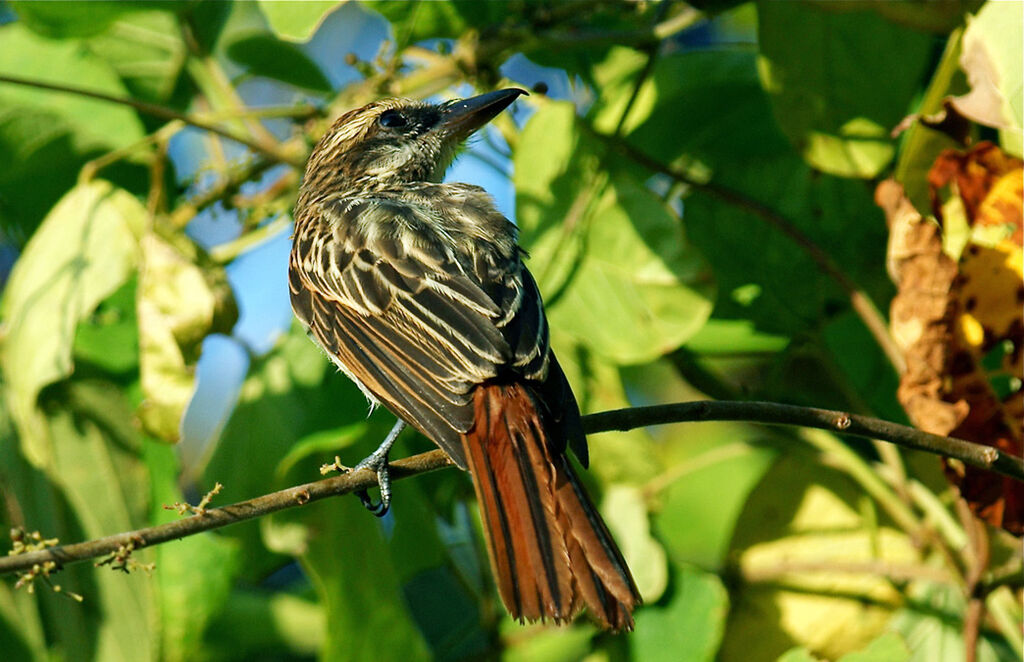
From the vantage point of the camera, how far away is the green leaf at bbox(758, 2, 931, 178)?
2.84 m

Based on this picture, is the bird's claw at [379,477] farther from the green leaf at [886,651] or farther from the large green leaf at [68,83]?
the large green leaf at [68,83]

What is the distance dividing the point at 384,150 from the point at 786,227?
1.62 metres

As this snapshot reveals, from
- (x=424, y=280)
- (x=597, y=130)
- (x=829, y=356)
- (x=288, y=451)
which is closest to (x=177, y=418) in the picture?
(x=288, y=451)

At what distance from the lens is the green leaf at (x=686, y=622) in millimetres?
2826

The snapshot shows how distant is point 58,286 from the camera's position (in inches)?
118

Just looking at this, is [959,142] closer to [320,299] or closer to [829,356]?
[829,356]

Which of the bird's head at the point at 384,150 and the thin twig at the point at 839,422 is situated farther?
the bird's head at the point at 384,150

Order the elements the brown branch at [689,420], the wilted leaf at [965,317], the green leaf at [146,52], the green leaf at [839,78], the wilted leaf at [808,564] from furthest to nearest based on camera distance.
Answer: the green leaf at [146,52] < the wilted leaf at [808,564] < the green leaf at [839,78] < the wilted leaf at [965,317] < the brown branch at [689,420]

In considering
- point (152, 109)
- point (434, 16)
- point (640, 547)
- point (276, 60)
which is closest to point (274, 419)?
point (152, 109)

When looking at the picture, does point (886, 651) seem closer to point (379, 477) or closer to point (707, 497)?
point (707, 497)

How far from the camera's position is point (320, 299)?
3055 mm

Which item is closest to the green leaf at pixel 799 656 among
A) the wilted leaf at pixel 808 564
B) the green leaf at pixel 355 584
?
the wilted leaf at pixel 808 564

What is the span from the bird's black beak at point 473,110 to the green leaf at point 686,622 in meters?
1.37

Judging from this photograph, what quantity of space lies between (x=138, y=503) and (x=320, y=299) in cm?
74
